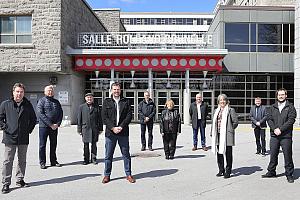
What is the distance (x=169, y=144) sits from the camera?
30.1 feet

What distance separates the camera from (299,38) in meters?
19.9

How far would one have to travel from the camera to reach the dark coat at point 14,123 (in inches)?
239

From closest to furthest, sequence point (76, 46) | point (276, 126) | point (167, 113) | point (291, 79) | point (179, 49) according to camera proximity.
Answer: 1. point (276, 126)
2. point (167, 113)
3. point (179, 49)
4. point (76, 46)
5. point (291, 79)

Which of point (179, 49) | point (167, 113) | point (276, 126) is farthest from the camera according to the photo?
point (179, 49)

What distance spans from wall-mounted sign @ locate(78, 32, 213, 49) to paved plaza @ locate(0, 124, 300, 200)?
37.6 feet

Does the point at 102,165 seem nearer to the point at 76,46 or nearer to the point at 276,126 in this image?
the point at 276,126

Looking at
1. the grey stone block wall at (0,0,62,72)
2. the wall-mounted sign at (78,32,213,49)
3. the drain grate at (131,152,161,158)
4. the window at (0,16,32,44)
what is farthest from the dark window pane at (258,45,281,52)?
the drain grate at (131,152,161,158)

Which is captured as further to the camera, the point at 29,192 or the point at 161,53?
the point at 161,53

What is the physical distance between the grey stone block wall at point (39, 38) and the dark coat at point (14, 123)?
38.4 feet

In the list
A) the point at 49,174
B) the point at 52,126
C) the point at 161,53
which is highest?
the point at 161,53

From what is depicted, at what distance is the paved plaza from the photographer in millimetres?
5641

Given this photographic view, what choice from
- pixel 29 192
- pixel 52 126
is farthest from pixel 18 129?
pixel 52 126

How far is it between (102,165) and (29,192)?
96.6 inches

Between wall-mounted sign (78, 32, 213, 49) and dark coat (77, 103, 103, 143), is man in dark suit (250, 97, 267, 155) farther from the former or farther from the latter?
wall-mounted sign (78, 32, 213, 49)
